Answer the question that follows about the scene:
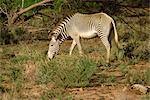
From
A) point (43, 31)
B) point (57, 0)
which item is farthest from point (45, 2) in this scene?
point (43, 31)

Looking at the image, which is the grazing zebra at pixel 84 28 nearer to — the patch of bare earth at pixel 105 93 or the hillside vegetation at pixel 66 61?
the hillside vegetation at pixel 66 61

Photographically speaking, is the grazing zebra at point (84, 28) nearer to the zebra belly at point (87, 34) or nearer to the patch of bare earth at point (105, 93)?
the zebra belly at point (87, 34)

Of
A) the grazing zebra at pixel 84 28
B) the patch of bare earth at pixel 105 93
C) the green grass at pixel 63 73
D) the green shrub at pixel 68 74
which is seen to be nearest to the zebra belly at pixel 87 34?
the grazing zebra at pixel 84 28

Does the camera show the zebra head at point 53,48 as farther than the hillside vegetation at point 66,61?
Yes

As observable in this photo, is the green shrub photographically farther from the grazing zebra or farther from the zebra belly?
the zebra belly

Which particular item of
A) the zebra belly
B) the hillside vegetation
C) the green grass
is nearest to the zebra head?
the hillside vegetation

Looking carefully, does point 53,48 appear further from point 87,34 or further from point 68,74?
point 68,74

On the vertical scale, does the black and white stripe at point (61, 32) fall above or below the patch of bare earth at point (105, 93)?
above

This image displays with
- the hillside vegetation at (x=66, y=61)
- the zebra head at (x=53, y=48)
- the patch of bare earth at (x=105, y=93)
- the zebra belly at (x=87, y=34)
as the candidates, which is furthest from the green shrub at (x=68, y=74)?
the zebra belly at (x=87, y=34)

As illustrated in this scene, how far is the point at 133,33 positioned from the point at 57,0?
4614mm

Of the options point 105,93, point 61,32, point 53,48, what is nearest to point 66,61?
point 105,93

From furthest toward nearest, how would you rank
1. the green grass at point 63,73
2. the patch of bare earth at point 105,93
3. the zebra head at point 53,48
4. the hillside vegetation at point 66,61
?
the zebra head at point 53,48
the green grass at point 63,73
the hillside vegetation at point 66,61
the patch of bare earth at point 105,93

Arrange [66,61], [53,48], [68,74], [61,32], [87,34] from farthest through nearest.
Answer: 1. [87,34]
2. [61,32]
3. [53,48]
4. [66,61]
5. [68,74]

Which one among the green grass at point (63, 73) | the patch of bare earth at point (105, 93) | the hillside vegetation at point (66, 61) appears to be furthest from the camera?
the green grass at point (63, 73)
